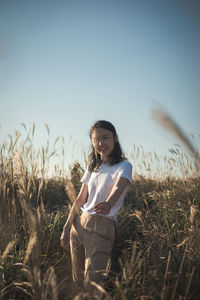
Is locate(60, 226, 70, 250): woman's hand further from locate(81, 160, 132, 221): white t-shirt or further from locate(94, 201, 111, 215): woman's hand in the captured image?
locate(94, 201, 111, 215): woman's hand

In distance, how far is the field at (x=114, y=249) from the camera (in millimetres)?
1334

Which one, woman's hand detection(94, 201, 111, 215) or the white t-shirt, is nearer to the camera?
woman's hand detection(94, 201, 111, 215)

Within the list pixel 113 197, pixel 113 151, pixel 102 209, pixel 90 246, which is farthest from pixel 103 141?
pixel 90 246

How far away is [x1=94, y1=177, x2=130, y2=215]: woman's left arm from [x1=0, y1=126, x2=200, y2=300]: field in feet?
0.58

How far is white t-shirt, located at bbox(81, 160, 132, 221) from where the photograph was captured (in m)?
1.78

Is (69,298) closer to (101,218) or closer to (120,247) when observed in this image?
(101,218)

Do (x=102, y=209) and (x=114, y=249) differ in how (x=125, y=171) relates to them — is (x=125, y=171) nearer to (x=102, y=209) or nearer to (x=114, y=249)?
(x=102, y=209)

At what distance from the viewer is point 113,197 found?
5.38 ft

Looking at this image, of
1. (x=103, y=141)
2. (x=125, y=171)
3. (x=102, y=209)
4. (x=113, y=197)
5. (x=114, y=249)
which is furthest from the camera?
(x=114, y=249)

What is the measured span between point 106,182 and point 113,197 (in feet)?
0.83

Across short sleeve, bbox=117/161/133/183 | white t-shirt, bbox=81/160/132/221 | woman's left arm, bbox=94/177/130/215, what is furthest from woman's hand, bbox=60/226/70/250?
short sleeve, bbox=117/161/133/183

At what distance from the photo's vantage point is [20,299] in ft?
5.41

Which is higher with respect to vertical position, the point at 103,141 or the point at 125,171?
the point at 103,141

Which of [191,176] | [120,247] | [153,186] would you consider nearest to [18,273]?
[120,247]
